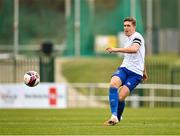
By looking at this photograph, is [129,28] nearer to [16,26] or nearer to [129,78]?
[129,78]

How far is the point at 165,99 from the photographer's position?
3612 centimetres

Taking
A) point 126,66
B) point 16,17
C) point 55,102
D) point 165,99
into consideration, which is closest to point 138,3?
point 16,17

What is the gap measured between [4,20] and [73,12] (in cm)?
372

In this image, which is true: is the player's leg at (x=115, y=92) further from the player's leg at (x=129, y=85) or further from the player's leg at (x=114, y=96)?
the player's leg at (x=129, y=85)

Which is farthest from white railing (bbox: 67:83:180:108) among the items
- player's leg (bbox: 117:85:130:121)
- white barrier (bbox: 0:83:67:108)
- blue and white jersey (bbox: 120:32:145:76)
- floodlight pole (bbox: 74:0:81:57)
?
blue and white jersey (bbox: 120:32:145:76)

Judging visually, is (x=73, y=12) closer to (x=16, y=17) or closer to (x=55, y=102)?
(x=16, y=17)

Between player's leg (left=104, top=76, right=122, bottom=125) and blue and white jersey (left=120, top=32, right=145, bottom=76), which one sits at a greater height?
blue and white jersey (left=120, top=32, right=145, bottom=76)

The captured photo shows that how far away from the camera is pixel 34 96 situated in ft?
107

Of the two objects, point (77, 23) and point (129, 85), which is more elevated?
point (77, 23)

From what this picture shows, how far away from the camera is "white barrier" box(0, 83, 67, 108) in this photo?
32312 millimetres

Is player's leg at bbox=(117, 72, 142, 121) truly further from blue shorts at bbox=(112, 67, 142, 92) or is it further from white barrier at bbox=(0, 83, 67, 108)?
white barrier at bbox=(0, 83, 67, 108)

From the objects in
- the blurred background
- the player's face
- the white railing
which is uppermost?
the blurred background

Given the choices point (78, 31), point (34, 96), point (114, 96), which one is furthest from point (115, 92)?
point (78, 31)

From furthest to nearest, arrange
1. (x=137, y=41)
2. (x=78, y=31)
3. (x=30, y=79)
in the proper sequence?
(x=78, y=31)
(x=30, y=79)
(x=137, y=41)
